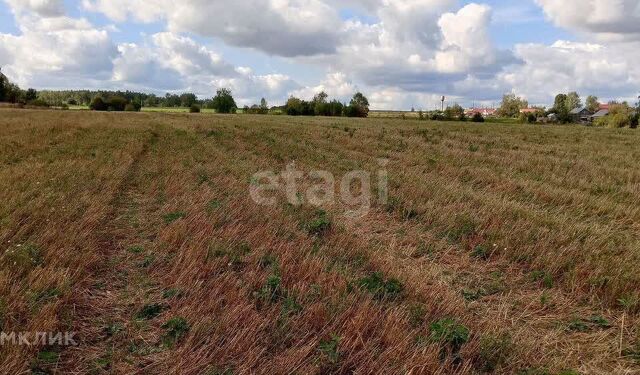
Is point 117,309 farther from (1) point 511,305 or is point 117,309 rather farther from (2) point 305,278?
(1) point 511,305

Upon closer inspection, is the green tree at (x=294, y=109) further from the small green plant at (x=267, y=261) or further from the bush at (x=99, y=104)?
the small green plant at (x=267, y=261)

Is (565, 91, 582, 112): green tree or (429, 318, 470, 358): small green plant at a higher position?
(565, 91, 582, 112): green tree

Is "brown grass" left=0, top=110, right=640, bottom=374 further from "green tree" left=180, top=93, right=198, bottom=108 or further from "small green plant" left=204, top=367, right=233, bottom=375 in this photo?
"green tree" left=180, top=93, right=198, bottom=108

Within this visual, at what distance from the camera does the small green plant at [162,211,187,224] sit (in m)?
7.73

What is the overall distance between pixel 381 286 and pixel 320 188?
6.50m

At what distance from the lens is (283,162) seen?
16.8 m

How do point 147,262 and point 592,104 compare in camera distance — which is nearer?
point 147,262

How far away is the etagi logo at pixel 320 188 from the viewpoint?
31.6 ft

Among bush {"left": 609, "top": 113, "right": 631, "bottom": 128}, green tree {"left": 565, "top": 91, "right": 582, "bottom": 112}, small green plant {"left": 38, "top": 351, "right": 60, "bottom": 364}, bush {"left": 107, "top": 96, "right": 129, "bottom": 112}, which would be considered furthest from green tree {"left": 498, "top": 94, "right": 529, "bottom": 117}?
small green plant {"left": 38, "top": 351, "right": 60, "bottom": 364}

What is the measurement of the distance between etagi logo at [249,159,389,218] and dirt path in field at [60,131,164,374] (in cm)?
307

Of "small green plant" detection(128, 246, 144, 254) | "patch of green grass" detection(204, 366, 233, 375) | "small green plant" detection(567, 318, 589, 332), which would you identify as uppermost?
"small green plant" detection(128, 246, 144, 254)

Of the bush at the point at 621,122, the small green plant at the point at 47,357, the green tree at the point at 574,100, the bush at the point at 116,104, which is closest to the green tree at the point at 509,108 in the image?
the green tree at the point at 574,100

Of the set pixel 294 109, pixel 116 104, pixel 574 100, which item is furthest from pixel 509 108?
pixel 116 104

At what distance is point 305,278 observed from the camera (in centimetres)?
522
